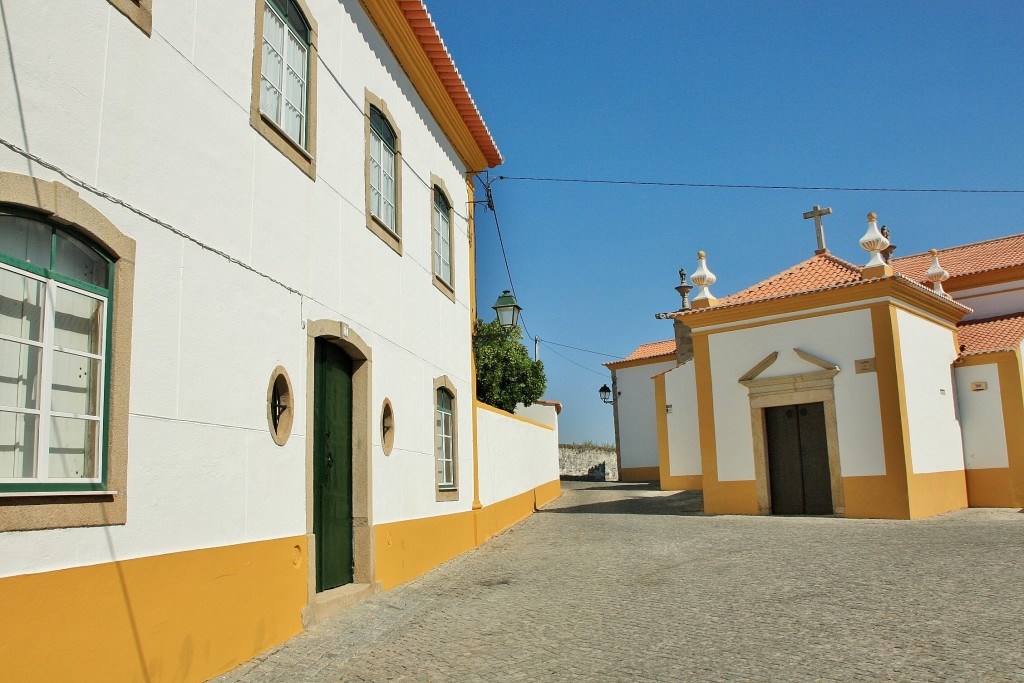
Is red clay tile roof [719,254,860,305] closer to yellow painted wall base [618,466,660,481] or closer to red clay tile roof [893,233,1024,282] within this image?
red clay tile roof [893,233,1024,282]

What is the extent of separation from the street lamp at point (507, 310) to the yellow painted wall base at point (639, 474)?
19.4 m

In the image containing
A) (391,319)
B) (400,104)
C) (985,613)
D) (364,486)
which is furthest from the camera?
(400,104)

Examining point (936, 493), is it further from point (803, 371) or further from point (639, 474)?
point (639, 474)

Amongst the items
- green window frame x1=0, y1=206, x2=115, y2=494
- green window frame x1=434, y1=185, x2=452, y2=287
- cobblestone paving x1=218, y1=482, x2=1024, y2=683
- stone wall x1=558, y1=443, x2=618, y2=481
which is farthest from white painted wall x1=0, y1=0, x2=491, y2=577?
stone wall x1=558, y1=443, x2=618, y2=481

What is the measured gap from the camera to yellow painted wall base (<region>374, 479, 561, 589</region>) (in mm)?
8273

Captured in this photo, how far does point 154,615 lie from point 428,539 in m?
5.25

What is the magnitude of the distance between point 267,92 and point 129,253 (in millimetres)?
2402

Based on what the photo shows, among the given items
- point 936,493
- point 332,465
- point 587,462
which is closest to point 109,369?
point 332,465

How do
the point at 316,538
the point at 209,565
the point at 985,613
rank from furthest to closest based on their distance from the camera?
1. the point at 316,538
2. the point at 985,613
3. the point at 209,565

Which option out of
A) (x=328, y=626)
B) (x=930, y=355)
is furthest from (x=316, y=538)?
(x=930, y=355)

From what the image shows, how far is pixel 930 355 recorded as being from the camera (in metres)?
15.1

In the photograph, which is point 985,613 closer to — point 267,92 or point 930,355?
point 267,92

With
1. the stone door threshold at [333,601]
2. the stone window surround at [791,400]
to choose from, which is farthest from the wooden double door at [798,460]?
the stone door threshold at [333,601]

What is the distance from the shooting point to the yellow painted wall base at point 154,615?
3648 mm
